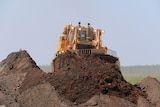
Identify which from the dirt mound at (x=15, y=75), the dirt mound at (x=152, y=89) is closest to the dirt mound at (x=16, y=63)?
the dirt mound at (x=15, y=75)

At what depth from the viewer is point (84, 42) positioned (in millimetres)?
16812

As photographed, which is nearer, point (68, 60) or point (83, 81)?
point (83, 81)

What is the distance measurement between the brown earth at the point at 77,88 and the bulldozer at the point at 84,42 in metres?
1.38

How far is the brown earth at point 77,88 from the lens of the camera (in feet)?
37.5

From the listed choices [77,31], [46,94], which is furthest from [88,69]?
[77,31]

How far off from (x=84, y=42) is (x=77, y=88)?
4862 millimetres

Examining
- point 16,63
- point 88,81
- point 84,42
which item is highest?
point 84,42

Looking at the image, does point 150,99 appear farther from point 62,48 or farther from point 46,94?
point 62,48

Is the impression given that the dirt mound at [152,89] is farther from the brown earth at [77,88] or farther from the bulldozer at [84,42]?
the bulldozer at [84,42]

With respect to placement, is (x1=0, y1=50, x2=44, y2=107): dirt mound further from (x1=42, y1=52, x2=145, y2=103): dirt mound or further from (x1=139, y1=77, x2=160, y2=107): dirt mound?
(x1=139, y1=77, x2=160, y2=107): dirt mound

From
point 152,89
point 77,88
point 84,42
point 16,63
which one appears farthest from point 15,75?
point 152,89

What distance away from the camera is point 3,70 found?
18797mm

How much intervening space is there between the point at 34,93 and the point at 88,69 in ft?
7.42

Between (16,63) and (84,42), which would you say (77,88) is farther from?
(16,63)
